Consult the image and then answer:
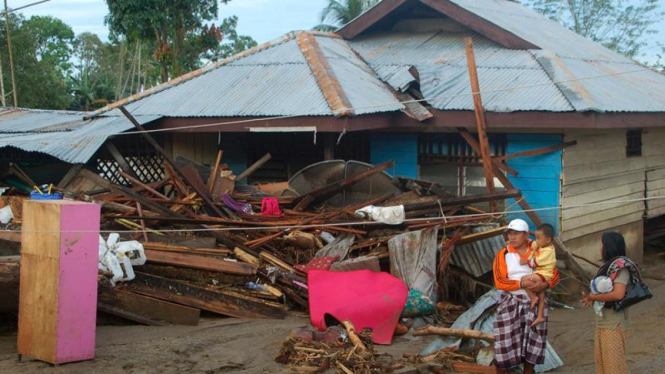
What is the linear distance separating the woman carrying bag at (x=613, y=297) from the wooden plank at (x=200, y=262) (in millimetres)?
4572

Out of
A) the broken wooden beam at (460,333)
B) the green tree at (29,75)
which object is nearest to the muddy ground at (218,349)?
the broken wooden beam at (460,333)

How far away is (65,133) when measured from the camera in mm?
13680

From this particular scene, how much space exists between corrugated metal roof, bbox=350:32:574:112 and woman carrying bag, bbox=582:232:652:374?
5.80m

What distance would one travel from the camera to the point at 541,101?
1247 cm

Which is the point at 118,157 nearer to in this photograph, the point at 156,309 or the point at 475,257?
the point at 156,309

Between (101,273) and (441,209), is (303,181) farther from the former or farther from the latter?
(101,273)

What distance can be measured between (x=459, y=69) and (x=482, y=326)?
22.1 feet

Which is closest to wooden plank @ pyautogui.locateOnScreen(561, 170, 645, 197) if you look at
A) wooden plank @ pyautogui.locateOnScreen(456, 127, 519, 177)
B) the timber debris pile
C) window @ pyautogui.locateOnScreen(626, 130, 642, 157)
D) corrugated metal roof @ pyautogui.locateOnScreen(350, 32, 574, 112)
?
window @ pyautogui.locateOnScreen(626, 130, 642, 157)

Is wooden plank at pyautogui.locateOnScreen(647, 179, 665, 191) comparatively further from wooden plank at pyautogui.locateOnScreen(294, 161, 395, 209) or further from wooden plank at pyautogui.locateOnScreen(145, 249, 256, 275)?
wooden plank at pyautogui.locateOnScreen(145, 249, 256, 275)

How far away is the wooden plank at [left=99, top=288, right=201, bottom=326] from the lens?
29.9ft

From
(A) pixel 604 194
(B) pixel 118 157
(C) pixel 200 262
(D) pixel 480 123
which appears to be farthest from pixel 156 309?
(A) pixel 604 194

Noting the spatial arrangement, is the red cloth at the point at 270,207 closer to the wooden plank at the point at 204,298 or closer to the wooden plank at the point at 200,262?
the wooden plank at the point at 200,262

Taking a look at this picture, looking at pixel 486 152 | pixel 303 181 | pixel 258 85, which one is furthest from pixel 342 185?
pixel 258 85

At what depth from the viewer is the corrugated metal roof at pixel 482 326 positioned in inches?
319
